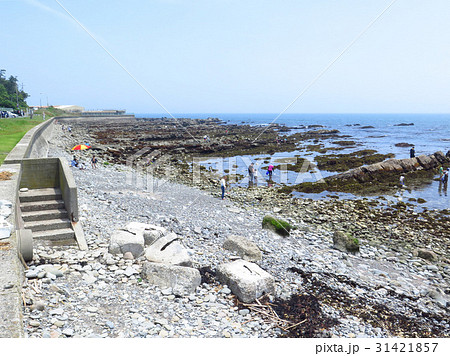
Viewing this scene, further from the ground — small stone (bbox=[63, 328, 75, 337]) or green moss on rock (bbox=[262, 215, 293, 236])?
small stone (bbox=[63, 328, 75, 337])

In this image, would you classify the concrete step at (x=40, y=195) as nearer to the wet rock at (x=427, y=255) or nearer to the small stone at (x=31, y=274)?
the small stone at (x=31, y=274)

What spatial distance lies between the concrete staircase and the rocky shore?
2.24ft

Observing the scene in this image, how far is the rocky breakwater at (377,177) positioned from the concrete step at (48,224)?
16.4 meters

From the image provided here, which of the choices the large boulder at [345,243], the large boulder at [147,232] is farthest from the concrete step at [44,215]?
the large boulder at [345,243]

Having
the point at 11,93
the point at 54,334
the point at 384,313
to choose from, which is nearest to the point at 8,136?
the point at 54,334

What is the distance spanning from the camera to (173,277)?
7281mm

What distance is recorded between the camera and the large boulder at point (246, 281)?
7156 millimetres

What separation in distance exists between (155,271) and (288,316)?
304 centimetres

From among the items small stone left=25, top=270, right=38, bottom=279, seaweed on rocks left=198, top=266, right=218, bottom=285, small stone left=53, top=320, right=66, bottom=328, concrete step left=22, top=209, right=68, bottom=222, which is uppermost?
concrete step left=22, top=209, right=68, bottom=222

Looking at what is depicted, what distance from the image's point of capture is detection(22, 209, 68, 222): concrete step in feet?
31.3

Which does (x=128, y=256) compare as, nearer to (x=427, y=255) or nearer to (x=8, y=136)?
(x=427, y=255)

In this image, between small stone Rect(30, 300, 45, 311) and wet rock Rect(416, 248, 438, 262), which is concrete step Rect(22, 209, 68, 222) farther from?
wet rock Rect(416, 248, 438, 262)

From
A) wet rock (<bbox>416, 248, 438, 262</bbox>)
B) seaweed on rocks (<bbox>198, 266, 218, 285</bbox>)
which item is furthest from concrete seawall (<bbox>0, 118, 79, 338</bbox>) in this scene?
wet rock (<bbox>416, 248, 438, 262</bbox>)

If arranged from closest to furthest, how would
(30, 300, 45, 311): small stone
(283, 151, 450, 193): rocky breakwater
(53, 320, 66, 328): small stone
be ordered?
(53, 320, 66, 328): small stone < (30, 300, 45, 311): small stone < (283, 151, 450, 193): rocky breakwater
